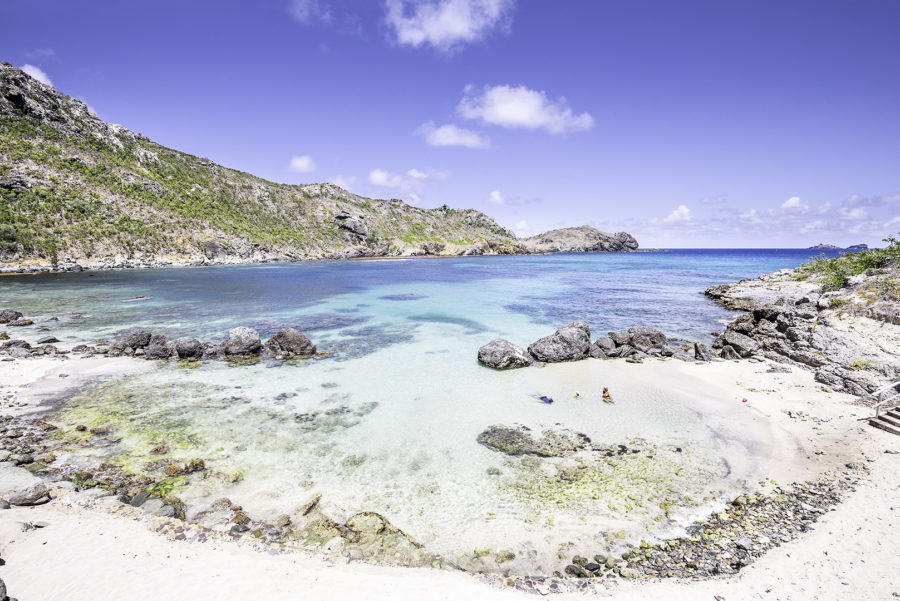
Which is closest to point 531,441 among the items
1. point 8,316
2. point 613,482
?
point 613,482

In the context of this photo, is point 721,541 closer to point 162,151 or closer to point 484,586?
point 484,586

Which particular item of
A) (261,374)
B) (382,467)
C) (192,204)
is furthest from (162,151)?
(382,467)

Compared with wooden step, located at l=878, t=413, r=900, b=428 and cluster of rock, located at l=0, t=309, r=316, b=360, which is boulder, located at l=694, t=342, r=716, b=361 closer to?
wooden step, located at l=878, t=413, r=900, b=428

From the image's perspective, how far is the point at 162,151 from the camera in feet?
383

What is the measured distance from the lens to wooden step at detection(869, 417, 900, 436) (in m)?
10.9

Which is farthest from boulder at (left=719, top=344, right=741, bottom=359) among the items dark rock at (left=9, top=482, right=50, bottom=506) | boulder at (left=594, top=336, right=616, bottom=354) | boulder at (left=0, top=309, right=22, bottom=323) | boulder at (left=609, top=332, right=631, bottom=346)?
boulder at (left=0, top=309, right=22, bottom=323)

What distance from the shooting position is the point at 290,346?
65.6ft

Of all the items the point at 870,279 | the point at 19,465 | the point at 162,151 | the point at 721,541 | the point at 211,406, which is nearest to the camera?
the point at 721,541

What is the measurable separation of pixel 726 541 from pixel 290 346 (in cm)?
1961

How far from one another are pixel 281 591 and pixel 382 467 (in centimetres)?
425

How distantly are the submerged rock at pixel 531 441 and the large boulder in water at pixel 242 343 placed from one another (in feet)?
48.1

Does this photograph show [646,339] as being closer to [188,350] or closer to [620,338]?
[620,338]

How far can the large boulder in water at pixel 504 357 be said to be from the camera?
1834cm

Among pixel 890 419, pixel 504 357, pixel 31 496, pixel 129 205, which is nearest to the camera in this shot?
pixel 31 496
